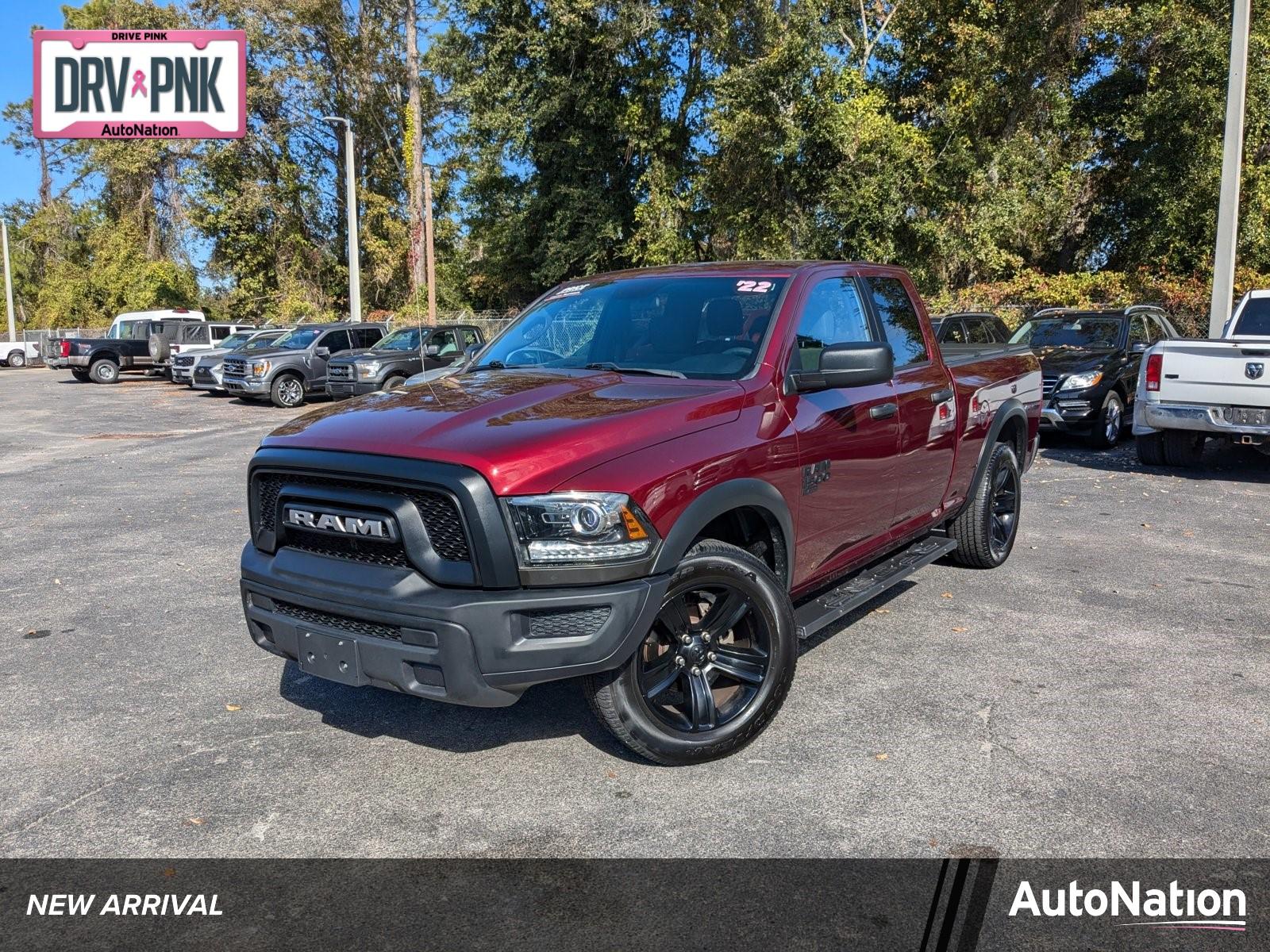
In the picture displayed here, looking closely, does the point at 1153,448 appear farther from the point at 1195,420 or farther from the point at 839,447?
the point at 839,447

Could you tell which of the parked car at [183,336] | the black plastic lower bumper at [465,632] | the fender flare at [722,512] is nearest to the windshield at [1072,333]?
the fender flare at [722,512]

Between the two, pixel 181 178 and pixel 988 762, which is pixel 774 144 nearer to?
pixel 988 762

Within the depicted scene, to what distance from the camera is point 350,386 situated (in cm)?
1981

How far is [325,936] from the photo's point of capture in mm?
2867

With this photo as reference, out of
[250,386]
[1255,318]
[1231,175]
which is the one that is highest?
[1231,175]

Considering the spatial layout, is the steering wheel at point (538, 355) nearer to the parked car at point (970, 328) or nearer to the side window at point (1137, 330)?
the parked car at point (970, 328)

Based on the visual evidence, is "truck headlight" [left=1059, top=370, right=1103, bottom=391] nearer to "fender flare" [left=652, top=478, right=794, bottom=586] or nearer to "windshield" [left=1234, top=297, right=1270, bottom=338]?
"windshield" [left=1234, top=297, right=1270, bottom=338]

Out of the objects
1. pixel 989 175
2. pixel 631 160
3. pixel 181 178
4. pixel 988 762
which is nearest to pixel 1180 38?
pixel 989 175

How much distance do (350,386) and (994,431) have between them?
15.5 metres

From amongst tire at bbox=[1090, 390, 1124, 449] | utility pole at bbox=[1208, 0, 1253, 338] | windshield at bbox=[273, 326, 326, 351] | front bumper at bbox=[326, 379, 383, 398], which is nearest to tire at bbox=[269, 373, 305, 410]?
windshield at bbox=[273, 326, 326, 351]

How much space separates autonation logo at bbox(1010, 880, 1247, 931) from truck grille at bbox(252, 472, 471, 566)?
202cm

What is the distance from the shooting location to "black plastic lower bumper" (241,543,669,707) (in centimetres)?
329

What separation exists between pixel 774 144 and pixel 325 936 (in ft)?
72.6

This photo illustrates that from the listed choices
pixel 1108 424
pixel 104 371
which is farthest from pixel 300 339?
pixel 1108 424
